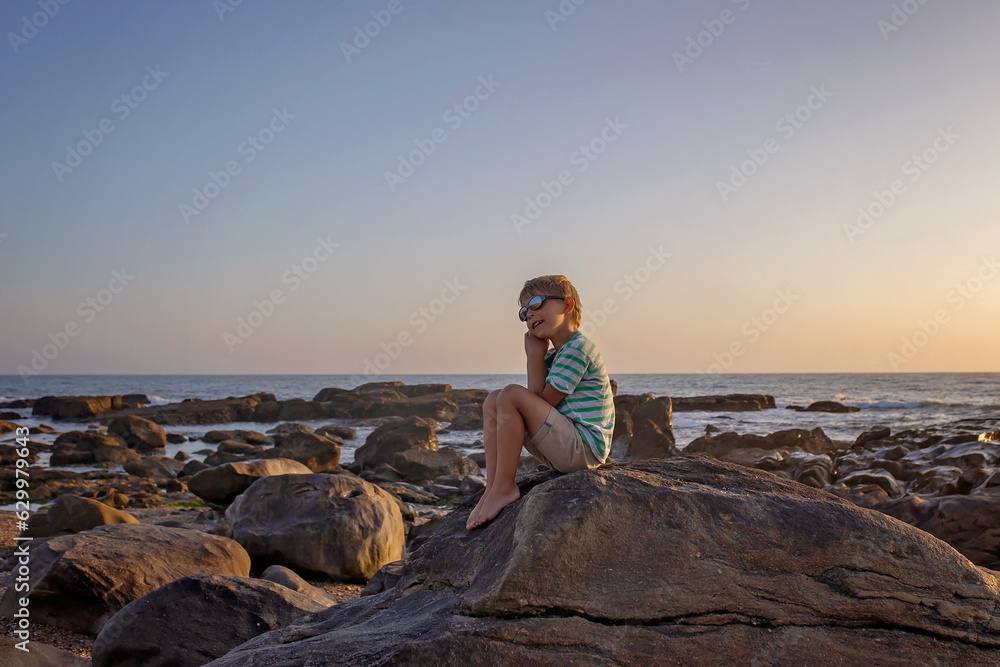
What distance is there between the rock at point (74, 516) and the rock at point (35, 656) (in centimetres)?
540

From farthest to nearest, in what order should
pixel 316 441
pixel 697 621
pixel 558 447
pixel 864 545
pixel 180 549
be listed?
pixel 316 441
pixel 180 549
pixel 558 447
pixel 864 545
pixel 697 621

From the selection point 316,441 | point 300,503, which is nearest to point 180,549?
point 300,503

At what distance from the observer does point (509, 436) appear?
4.02 metres

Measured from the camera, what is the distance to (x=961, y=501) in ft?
26.3

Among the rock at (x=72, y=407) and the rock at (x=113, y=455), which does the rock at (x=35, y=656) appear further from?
the rock at (x=72, y=407)

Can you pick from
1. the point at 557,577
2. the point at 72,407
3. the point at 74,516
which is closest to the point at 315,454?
the point at 74,516

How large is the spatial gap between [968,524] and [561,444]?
6.23 meters

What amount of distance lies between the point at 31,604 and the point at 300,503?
3.04 m

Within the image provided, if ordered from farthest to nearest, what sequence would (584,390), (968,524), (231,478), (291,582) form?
(231,478) → (968,524) → (291,582) → (584,390)

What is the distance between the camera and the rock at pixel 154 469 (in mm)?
17681

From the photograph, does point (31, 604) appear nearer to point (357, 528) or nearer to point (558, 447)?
point (357, 528)

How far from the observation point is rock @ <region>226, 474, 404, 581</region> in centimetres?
830

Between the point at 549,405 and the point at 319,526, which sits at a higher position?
the point at 549,405

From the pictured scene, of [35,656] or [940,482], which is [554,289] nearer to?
[35,656]
